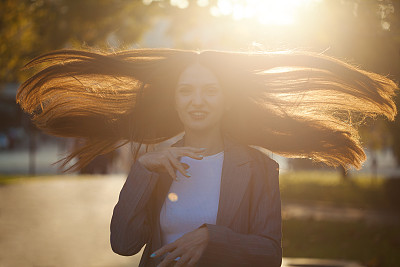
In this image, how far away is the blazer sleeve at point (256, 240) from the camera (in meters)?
3.24

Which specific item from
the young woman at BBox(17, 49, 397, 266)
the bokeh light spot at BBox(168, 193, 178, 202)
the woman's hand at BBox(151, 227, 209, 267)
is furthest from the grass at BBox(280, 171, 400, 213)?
the woman's hand at BBox(151, 227, 209, 267)

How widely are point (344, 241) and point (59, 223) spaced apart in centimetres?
528

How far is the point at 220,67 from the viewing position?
3879 millimetres

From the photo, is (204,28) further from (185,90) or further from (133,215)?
(133,215)

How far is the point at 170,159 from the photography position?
3.45 metres

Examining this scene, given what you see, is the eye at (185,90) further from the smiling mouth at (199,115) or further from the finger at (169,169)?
the finger at (169,169)

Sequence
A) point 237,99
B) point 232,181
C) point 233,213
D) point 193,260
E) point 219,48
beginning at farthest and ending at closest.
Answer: point 219,48 < point 237,99 < point 232,181 < point 233,213 < point 193,260

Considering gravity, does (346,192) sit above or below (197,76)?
below

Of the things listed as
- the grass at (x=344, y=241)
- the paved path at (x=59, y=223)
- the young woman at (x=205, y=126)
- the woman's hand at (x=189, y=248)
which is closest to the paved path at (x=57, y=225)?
the paved path at (x=59, y=223)

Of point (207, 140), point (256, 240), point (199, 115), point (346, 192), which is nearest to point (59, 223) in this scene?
point (346, 192)

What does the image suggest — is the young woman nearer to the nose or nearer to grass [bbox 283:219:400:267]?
the nose

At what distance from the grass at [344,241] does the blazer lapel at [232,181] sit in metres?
5.61

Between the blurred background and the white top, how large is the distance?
3.29 ft

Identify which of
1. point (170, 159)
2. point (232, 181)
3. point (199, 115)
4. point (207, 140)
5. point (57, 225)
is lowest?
point (57, 225)
